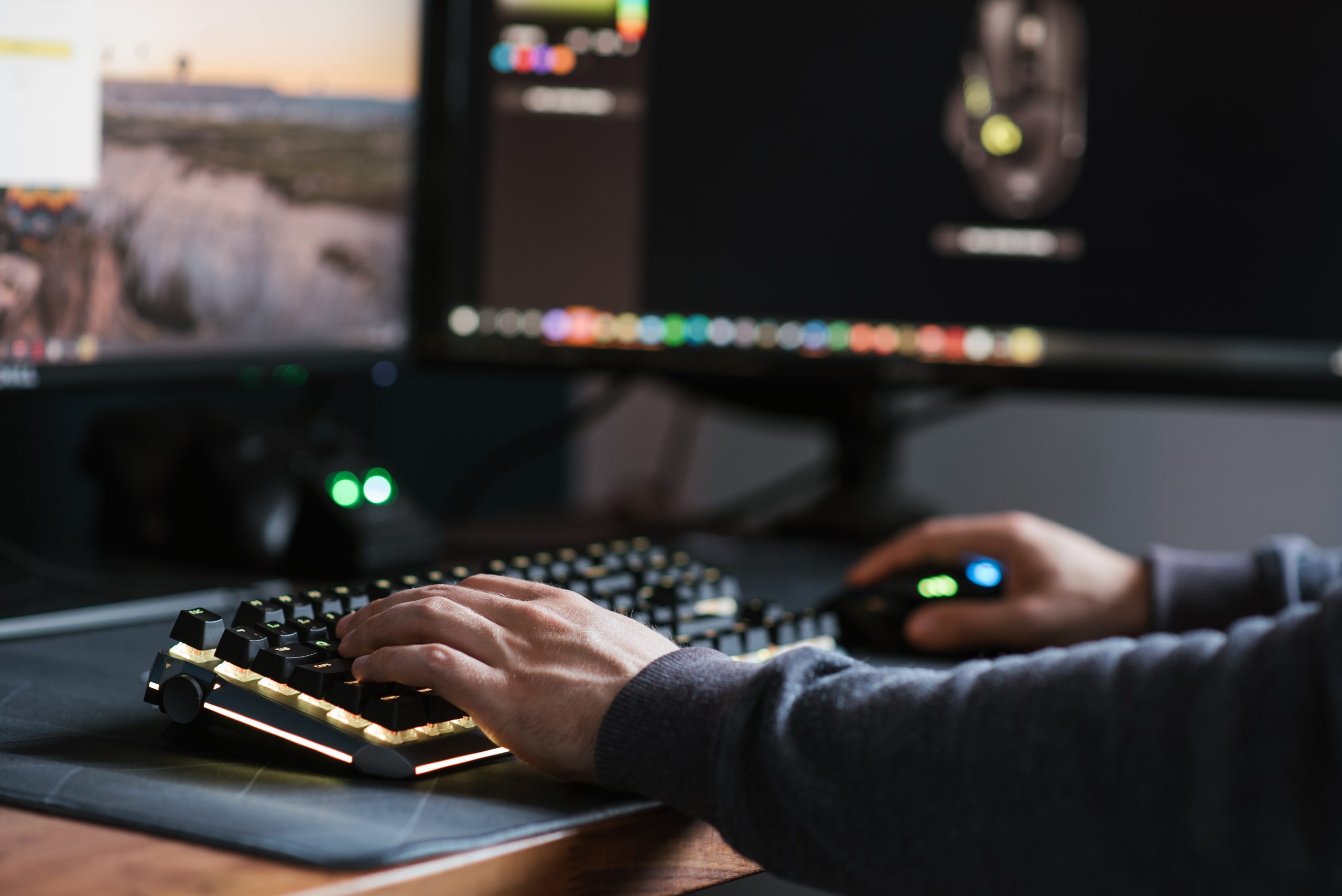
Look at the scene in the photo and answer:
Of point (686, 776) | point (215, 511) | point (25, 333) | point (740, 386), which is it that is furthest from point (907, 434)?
point (686, 776)

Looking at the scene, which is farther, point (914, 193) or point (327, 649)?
point (914, 193)

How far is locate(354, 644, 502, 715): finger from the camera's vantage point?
53 centimetres

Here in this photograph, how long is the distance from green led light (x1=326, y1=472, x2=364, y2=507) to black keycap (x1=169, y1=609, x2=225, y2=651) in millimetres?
359

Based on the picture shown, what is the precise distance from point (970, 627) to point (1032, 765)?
37 cm

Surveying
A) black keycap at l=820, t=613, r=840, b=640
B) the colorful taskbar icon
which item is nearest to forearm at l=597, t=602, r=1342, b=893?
black keycap at l=820, t=613, r=840, b=640

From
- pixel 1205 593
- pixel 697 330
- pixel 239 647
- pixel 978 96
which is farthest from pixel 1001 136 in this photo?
pixel 239 647

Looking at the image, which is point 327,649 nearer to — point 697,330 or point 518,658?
point 518,658

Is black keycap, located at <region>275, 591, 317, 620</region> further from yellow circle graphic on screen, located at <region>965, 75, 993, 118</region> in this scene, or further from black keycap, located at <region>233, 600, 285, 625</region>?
yellow circle graphic on screen, located at <region>965, 75, 993, 118</region>

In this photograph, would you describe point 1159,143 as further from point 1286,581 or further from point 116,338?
point 116,338

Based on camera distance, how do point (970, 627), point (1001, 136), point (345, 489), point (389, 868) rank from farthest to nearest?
point (1001, 136) < point (345, 489) < point (970, 627) < point (389, 868)

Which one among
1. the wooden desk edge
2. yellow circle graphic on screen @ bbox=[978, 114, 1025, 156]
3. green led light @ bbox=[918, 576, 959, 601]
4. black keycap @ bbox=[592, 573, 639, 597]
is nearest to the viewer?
the wooden desk edge

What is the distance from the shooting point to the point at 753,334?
3.56ft

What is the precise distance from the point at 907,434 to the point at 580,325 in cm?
56

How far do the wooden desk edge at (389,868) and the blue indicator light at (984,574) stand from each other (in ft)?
1.31
